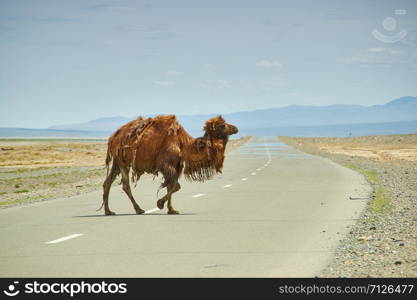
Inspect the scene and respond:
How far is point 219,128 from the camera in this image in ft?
50.8

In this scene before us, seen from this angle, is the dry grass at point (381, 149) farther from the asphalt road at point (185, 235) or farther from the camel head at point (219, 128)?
the camel head at point (219, 128)

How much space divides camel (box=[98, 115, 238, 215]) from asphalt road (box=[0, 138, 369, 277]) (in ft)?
3.06

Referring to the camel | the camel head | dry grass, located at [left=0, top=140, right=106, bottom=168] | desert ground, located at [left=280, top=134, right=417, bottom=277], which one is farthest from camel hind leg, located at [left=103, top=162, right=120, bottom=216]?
dry grass, located at [left=0, top=140, right=106, bottom=168]

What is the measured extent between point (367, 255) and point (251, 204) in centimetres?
738

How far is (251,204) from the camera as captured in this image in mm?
17828

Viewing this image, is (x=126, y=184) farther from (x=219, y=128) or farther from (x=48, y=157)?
(x=48, y=157)

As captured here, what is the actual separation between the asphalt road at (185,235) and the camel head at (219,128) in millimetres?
1699

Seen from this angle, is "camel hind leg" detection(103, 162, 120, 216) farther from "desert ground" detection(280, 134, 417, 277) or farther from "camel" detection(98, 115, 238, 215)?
"desert ground" detection(280, 134, 417, 277)

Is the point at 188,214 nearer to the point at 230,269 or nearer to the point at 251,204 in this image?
the point at 251,204

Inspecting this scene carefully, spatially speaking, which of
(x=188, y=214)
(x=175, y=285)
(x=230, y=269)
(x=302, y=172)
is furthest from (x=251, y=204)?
(x=302, y=172)

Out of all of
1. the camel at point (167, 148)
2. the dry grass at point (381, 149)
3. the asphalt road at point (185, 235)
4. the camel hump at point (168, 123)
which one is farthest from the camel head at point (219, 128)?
the dry grass at point (381, 149)

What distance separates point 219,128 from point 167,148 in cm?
122

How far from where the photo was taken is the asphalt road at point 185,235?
9.23 meters

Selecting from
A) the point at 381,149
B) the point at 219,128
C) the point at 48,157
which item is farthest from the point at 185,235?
the point at 381,149
